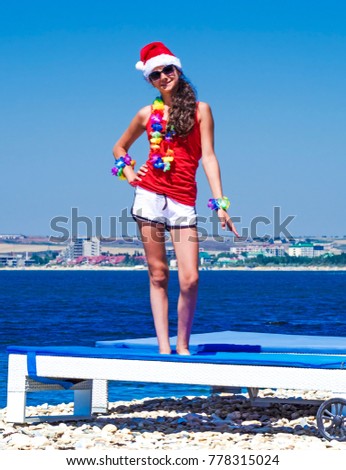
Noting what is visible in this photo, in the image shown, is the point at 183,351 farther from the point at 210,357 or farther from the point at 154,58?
the point at 154,58

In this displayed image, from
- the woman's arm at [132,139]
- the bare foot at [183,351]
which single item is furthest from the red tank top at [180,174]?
the bare foot at [183,351]

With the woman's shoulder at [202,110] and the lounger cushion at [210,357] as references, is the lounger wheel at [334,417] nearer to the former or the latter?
the lounger cushion at [210,357]

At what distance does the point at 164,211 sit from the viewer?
7125 mm

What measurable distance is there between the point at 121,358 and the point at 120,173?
1257 mm

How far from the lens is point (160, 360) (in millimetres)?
7184

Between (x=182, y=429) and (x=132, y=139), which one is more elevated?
(x=132, y=139)

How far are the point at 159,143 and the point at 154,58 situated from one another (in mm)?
563

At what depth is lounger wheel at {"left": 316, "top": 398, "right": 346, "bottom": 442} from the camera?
6.89m

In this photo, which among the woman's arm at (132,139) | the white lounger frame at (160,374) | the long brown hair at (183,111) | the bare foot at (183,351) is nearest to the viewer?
the white lounger frame at (160,374)

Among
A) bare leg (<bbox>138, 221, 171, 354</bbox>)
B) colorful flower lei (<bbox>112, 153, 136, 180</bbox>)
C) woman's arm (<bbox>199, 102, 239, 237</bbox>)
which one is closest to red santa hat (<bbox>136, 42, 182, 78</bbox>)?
woman's arm (<bbox>199, 102, 239, 237</bbox>)

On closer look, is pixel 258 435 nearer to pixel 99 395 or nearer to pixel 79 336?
pixel 99 395

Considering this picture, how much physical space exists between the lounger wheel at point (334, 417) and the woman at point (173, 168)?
1.09 metres

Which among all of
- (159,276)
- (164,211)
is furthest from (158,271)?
(164,211)

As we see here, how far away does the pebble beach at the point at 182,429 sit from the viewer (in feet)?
23.3
